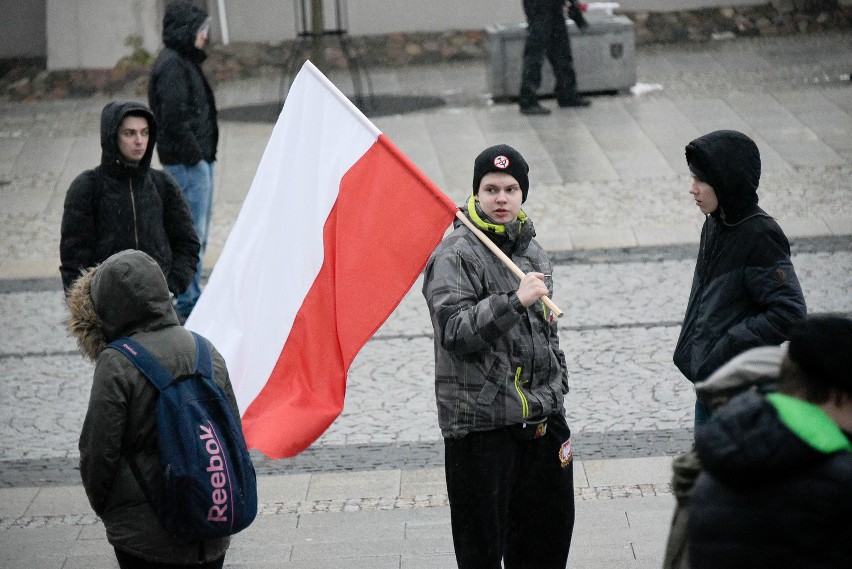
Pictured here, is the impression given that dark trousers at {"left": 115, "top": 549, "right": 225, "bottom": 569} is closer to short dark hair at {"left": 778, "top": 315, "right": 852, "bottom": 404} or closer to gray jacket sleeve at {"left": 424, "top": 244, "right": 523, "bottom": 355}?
gray jacket sleeve at {"left": 424, "top": 244, "right": 523, "bottom": 355}

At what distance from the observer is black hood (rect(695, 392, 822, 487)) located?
8.02ft

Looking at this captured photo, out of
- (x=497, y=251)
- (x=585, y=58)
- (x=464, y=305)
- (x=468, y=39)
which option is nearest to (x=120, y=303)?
(x=464, y=305)

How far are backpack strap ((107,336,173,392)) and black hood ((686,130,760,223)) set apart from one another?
192 centimetres

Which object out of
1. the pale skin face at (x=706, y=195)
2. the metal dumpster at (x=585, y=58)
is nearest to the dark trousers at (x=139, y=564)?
the pale skin face at (x=706, y=195)

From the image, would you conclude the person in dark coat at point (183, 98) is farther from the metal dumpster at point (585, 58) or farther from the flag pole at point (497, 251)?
the metal dumpster at point (585, 58)

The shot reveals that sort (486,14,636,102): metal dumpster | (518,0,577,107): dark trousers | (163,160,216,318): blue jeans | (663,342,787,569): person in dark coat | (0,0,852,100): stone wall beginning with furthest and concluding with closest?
(0,0,852,100): stone wall
(486,14,636,102): metal dumpster
(518,0,577,107): dark trousers
(163,160,216,318): blue jeans
(663,342,787,569): person in dark coat

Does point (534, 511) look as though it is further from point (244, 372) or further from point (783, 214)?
point (783, 214)

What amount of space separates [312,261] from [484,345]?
104 centimetres

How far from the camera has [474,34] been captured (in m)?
17.6

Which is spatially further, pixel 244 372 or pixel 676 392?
pixel 676 392

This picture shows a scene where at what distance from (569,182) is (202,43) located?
4.25 m

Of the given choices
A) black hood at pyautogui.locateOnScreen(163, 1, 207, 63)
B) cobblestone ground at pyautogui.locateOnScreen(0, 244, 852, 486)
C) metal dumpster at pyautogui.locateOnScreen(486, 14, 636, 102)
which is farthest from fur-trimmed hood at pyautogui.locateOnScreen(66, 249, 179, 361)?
metal dumpster at pyautogui.locateOnScreen(486, 14, 636, 102)

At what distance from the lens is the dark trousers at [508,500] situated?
424 centimetres

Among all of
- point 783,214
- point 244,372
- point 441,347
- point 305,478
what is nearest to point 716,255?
point 441,347
